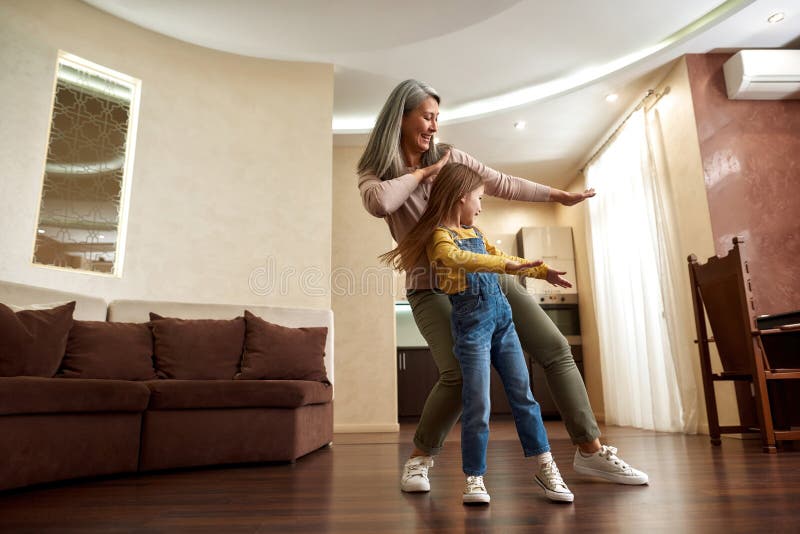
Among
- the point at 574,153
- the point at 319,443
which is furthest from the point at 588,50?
the point at 319,443

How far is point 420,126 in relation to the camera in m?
1.77

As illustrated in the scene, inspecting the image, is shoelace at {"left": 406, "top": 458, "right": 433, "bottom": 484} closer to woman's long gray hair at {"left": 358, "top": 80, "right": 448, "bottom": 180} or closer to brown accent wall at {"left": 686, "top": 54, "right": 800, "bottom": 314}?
woman's long gray hair at {"left": 358, "top": 80, "right": 448, "bottom": 180}

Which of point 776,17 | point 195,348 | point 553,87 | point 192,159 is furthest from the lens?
point 553,87

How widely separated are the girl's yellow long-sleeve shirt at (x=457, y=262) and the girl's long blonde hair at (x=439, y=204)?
0.04 meters

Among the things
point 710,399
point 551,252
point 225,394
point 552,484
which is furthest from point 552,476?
point 551,252

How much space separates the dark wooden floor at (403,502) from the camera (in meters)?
1.23

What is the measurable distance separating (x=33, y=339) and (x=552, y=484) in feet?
6.81

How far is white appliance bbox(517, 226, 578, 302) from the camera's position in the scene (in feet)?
21.0

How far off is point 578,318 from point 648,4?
143 inches

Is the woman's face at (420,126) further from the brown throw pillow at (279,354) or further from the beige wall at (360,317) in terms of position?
the beige wall at (360,317)

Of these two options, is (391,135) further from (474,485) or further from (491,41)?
(491,41)

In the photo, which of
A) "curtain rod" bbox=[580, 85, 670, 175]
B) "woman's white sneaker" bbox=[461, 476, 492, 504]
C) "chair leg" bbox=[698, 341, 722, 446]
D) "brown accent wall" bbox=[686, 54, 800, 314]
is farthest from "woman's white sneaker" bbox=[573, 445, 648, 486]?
"curtain rod" bbox=[580, 85, 670, 175]

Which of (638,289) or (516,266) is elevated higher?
(638,289)

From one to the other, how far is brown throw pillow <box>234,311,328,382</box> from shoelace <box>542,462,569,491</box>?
1.82 meters
